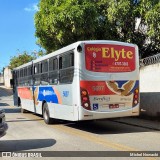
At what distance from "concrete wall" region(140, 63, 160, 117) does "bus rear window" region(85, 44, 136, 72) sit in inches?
147

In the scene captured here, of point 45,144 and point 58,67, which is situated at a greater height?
point 58,67

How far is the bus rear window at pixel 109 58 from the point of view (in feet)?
42.8

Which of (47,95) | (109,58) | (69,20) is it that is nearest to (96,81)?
(109,58)

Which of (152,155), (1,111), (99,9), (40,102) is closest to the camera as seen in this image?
(152,155)

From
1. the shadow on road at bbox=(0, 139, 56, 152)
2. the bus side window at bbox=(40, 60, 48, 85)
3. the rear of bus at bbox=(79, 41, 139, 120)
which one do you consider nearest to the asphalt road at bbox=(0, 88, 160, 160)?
the shadow on road at bbox=(0, 139, 56, 152)

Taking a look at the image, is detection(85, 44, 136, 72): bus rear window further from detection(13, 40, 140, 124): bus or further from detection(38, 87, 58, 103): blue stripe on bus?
detection(38, 87, 58, 103): blue stripe on bus

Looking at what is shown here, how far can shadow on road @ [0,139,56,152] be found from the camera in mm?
10285

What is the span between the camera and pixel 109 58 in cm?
1336

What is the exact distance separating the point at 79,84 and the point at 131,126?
354cm

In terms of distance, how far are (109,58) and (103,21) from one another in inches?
402

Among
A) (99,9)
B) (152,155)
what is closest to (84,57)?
(152,155)

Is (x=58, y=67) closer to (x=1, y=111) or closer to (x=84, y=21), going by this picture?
(x=1, y=111)

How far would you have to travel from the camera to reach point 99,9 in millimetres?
23062

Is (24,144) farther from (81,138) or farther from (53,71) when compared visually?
(53,71)
